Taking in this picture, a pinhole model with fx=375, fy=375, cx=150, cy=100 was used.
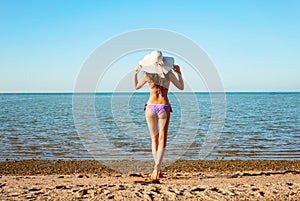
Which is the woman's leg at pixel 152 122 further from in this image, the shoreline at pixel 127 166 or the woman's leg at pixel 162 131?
the shoreline at pixel 127 166

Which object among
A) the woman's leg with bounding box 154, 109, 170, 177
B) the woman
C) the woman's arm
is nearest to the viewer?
the woman

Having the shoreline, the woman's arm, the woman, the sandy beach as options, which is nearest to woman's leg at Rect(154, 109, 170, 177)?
the woman

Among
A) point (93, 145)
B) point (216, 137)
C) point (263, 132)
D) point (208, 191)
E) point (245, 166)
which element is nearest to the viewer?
point (208, 191)

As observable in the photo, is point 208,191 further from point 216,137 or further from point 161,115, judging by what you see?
point 216,137

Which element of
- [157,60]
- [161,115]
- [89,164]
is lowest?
[89,164]

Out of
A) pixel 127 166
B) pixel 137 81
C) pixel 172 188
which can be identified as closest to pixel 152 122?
pixel 137 81

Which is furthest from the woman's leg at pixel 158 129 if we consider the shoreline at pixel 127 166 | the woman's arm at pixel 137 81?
the shoreline at pixel 127 166

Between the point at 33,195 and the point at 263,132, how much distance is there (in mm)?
15995

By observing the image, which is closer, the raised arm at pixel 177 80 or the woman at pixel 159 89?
the woman at pixel 159 89

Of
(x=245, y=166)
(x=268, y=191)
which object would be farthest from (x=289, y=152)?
(x=268, y=191)

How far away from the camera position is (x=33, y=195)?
6039mm

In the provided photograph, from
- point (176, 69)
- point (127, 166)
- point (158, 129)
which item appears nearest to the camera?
point (176, 69)

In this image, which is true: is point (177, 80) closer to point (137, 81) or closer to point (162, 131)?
point (137, 81)

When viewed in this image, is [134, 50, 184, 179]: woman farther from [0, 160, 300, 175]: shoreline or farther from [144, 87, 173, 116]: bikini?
[0, 160, 300, 175]: shoreline
